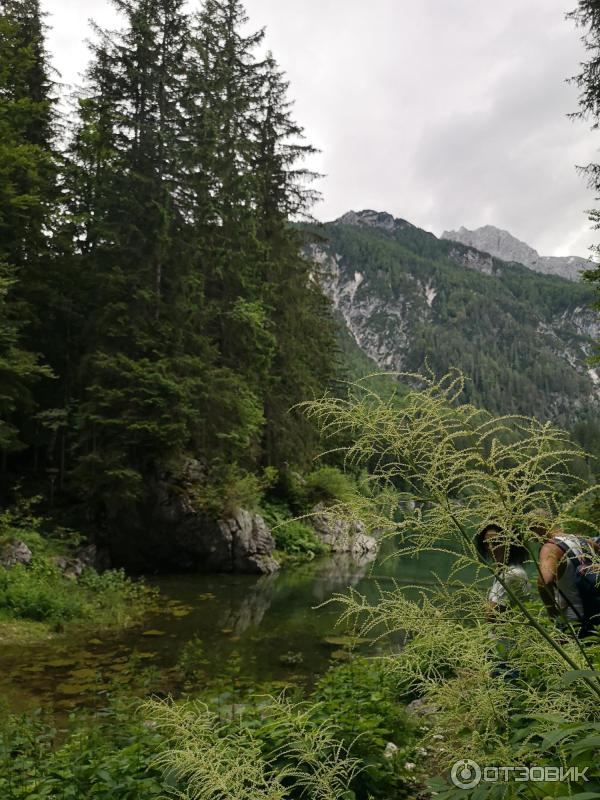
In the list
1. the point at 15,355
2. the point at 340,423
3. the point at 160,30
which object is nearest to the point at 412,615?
the point at 340,423

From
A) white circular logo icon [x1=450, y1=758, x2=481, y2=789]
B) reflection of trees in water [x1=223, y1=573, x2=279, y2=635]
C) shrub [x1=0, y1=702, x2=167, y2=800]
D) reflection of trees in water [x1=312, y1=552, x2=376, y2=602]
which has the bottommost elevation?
reflection of trees in water [x1=312, y1=552, x2=376, y2=602]

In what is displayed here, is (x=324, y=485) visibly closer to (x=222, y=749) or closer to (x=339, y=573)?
(x=339, y=573)

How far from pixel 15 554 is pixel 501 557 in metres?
12.5

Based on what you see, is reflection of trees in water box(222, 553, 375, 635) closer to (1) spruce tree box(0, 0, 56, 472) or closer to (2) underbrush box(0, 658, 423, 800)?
(2) underbrush box(0, 658, 423, 800)

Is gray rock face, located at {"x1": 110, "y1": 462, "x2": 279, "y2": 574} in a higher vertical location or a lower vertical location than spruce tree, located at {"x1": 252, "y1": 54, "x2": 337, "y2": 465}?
lower

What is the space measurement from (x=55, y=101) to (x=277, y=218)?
10.7m

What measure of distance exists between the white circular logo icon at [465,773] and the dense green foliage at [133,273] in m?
15.0

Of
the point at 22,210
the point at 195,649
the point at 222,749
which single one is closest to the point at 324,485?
the point at 22,210

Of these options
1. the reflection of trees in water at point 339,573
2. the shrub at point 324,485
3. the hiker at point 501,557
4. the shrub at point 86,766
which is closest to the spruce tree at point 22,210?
the reflection of trees in water at point 339,573

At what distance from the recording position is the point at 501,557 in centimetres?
253

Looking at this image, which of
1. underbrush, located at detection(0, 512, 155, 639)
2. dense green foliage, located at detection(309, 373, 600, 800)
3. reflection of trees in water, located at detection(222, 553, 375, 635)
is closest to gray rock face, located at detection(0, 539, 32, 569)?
underbrush, located at detection(0, 512, 155, 639)

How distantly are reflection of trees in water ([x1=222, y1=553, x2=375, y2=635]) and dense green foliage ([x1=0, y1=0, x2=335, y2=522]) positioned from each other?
391 centimetres

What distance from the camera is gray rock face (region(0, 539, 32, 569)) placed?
11.8 meters

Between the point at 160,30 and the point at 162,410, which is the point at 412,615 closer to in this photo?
the point at 162,410
